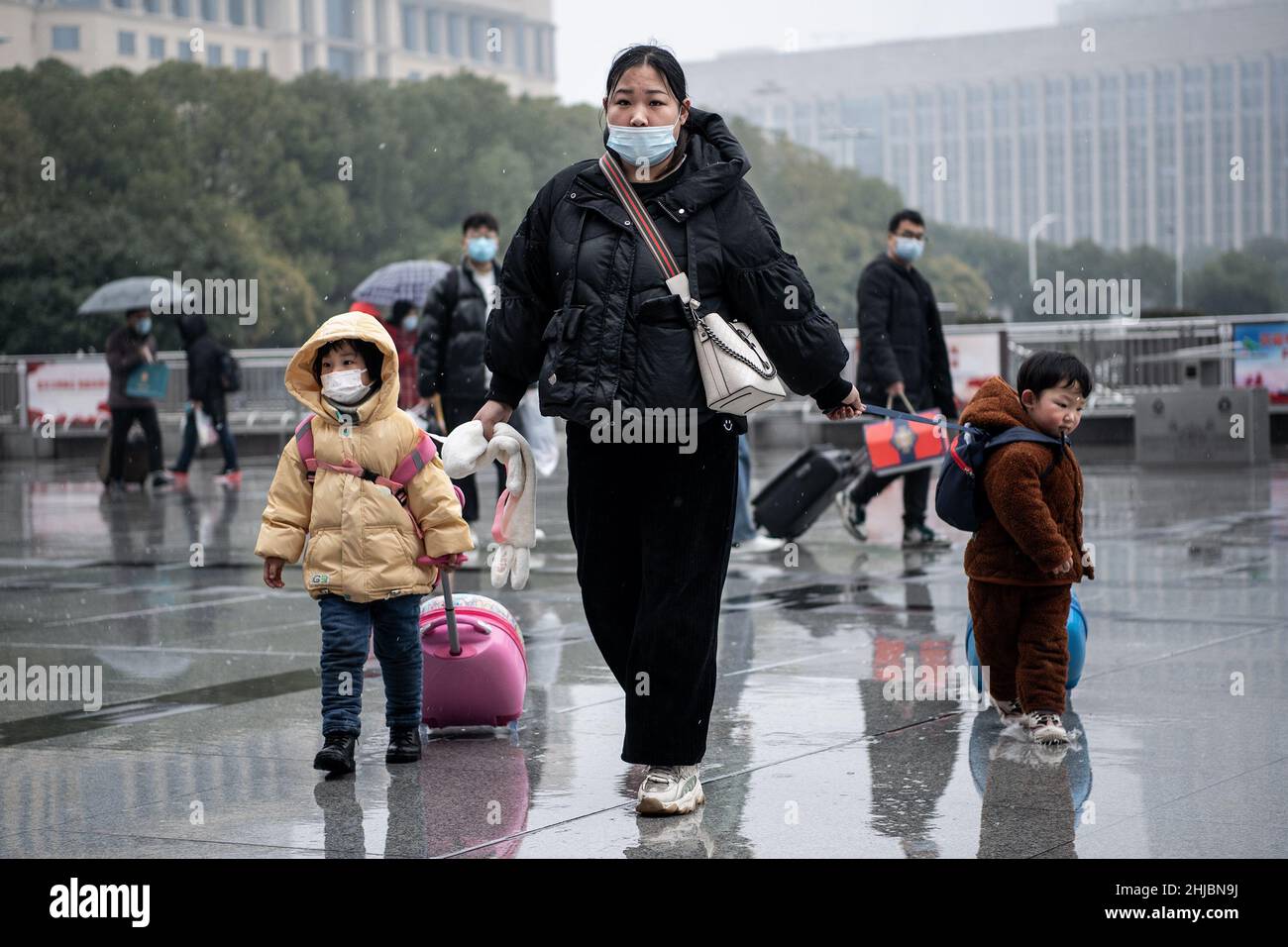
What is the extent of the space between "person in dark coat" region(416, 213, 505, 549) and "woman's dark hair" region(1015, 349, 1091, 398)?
207 inches

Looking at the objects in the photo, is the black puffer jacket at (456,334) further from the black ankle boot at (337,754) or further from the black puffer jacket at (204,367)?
the black puffer jacket at (204,367)

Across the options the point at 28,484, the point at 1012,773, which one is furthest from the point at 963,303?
the point at 1012,773

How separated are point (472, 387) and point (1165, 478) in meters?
8.36

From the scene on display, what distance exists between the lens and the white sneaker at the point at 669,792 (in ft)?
15.8

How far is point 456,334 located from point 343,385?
5.20m

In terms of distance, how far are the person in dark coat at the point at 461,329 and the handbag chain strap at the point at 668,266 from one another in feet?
19.3

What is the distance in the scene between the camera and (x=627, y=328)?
4.78 meters

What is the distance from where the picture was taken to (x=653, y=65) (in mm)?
4902

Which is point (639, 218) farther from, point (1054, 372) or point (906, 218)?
point (906, 218)

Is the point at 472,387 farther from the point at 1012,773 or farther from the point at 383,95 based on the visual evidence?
the point at 383,95

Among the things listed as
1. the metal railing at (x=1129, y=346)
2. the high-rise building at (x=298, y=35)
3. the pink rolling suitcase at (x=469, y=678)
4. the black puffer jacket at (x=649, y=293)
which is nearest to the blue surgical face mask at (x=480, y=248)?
the pink rolling suitcase at (x=469, y=678)

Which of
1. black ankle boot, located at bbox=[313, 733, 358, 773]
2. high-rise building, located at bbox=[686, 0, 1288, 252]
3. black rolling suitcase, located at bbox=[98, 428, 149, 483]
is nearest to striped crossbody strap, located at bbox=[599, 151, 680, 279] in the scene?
black ankle boot, located at bbox=[313, 733, 358, 773]

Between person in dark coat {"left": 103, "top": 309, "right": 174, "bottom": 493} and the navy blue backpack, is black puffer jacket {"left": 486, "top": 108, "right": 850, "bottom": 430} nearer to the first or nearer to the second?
the navy blue backpack

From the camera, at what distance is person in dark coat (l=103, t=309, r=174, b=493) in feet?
59.4
